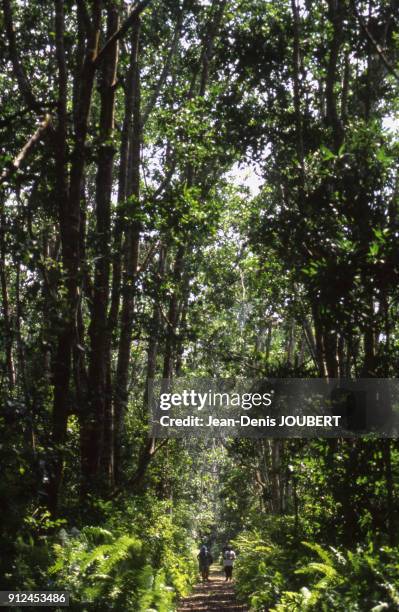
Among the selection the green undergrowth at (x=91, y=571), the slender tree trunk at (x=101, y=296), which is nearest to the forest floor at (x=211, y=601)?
the slender tree trunk at (x=101, y=296)

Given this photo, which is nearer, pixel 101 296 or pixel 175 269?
pixel 101 296

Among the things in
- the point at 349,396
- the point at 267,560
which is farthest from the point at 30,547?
the point at 267,560

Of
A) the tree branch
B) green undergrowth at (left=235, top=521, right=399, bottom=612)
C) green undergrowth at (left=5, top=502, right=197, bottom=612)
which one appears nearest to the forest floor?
green undergrowth at (left=235, top=521, right=399, bottom=612)

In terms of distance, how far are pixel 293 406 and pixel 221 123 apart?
569 cm

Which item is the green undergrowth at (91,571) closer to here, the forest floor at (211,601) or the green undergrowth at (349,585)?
the green undergrowth at (349,585)

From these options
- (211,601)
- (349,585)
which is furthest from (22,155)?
(211,601)

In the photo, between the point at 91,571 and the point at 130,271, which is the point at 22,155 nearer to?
the point at 91,571

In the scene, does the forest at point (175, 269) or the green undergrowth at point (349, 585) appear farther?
the forest at point (175, 269)

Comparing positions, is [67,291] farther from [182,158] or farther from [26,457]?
[182,158]

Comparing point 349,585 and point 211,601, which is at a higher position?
point 349,585

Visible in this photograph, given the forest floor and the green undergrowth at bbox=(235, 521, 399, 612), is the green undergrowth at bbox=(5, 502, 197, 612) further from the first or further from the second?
the forest floor

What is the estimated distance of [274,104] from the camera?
1468 cm

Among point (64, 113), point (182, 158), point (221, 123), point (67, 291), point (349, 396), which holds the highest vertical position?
point (221, 123)

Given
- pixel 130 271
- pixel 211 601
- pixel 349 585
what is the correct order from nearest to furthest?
pixel 349 585 < pixel 130 271 < pixel 211 601
